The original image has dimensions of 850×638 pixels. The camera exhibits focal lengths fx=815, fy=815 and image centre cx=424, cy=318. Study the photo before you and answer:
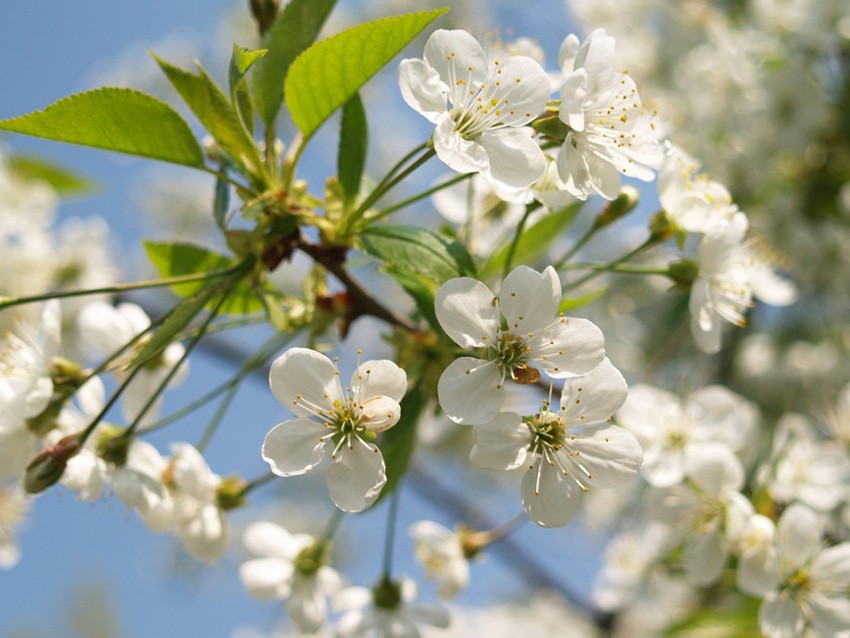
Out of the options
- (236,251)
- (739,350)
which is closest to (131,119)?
(236,251)

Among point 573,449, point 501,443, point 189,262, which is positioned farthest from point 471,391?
point 189,262

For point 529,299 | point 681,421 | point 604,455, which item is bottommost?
point 681,421

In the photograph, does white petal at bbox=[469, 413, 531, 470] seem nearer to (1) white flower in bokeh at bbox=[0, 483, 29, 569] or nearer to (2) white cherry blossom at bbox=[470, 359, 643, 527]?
(2) white cherry blossom at bbox=[470, 359, 643, 527]

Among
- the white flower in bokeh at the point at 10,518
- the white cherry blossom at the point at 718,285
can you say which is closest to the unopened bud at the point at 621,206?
the white cherry blossom at the point at 718,285

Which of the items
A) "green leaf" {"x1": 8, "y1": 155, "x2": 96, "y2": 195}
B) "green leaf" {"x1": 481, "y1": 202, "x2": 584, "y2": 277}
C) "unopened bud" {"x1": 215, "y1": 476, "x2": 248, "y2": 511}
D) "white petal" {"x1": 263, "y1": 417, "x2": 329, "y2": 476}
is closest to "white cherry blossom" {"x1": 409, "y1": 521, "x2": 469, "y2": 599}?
"unopened bud" {"x1": 215, "y1": 476, "x2": 248, "y2": 511}

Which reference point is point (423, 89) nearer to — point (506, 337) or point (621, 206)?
point (506, 337)

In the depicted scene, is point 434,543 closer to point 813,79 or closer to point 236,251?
point 236,251
